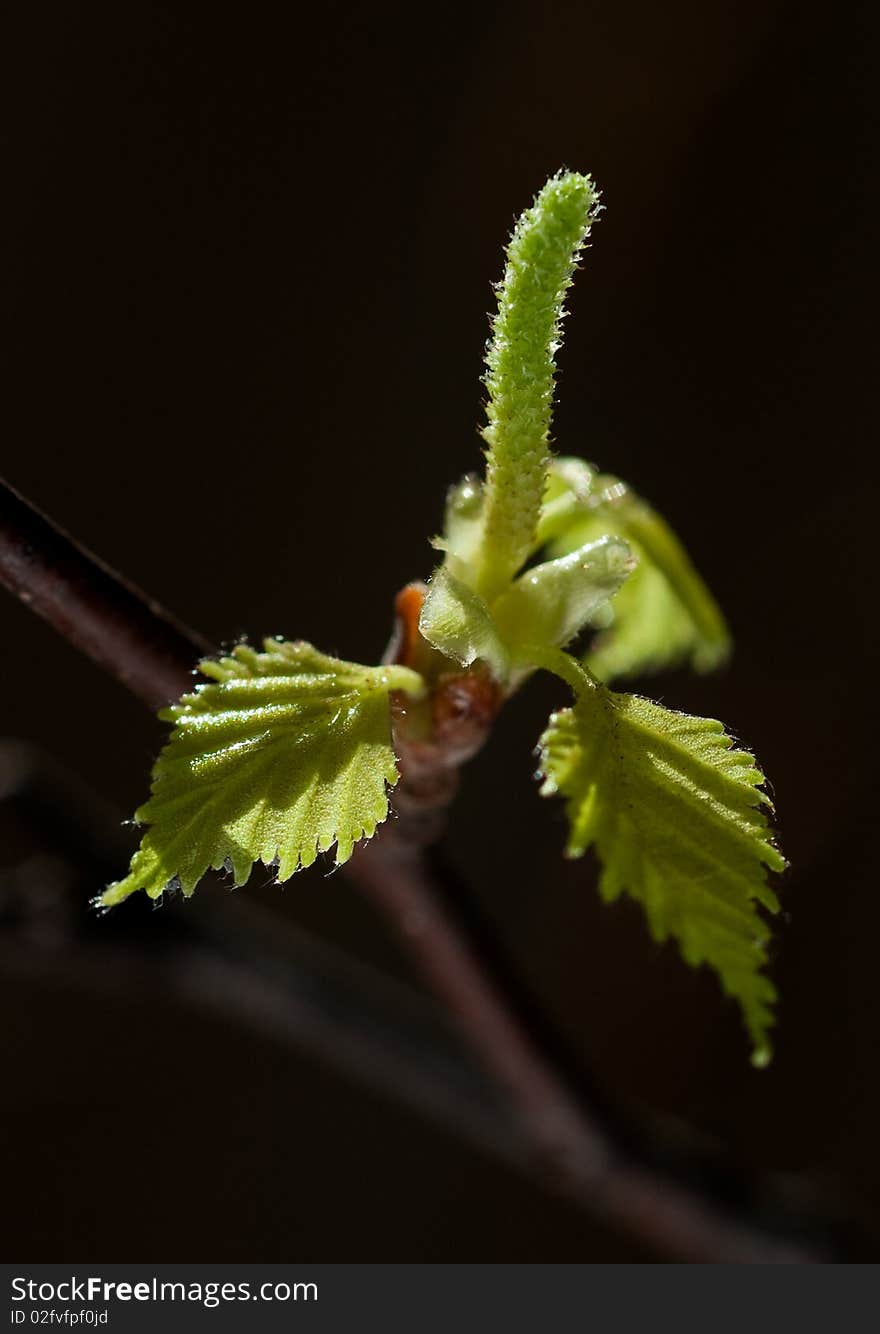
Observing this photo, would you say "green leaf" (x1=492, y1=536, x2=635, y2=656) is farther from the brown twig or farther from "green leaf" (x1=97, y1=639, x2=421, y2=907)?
the brown twig

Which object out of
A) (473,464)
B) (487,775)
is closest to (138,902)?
(487,775)

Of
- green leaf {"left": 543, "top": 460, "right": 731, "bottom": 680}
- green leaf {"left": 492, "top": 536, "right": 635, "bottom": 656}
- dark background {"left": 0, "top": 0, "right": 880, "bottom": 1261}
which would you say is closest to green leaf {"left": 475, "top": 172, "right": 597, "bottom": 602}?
green leaf {"left": 492, "top": 536, "right": 635, "bottom": 656}

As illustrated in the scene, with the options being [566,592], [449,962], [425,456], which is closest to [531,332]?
[566,592]

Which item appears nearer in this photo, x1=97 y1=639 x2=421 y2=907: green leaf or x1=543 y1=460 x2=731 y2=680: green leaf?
x1=97 y1=639 x2=421 y2=907: green leaf

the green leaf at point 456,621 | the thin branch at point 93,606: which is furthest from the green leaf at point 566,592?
the thin branch at point 93,606

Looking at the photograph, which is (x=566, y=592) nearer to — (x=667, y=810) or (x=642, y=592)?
(x=667, y=810)

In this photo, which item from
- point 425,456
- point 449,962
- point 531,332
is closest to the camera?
point 531,332
